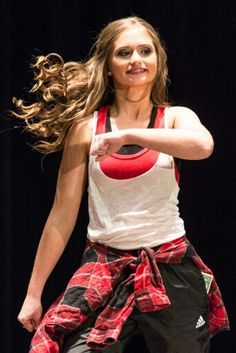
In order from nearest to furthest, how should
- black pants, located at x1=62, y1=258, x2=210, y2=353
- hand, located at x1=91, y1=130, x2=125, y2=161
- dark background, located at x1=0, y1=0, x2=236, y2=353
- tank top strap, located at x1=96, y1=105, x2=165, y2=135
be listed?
hand, located at x1=91, y1=130, x2=125, y2=161 < black pants, located at x1=62, y1=258, x2=210, y2=353 < tank top strap, located at x1=96, y1=105, x2=165, y2=135 < dark background, located at x1=0, y1=0, x2=236, y2=353

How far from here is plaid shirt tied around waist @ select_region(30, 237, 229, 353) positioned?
2.01m

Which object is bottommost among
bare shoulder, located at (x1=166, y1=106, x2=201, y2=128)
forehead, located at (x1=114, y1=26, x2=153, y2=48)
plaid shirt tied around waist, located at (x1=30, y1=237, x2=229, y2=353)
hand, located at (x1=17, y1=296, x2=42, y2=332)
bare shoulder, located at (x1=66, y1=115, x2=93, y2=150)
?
hand, located at (x1=17, y1=296, x2=42, y2=332)

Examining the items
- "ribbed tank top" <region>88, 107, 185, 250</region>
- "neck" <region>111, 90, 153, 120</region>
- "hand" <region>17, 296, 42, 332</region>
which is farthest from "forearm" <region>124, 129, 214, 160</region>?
"hand" <region>17, 296, 42, 332</region>

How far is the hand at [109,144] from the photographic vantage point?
6.32 ft

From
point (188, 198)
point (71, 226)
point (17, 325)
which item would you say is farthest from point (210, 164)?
point (17, 325)

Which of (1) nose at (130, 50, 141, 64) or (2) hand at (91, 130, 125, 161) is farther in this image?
(1) nose at (130, 50, 141, 64)

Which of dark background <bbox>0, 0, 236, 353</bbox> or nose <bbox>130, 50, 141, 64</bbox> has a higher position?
nose <bbox>130, 50, 141, 64</bbox>

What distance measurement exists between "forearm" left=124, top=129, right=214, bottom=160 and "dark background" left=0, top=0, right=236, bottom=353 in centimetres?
59

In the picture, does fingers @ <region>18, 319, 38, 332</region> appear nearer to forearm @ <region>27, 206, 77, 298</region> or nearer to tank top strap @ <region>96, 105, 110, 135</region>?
forearm @ <region>27, 206, 77, 298</region>

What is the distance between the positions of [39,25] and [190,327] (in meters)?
1.10

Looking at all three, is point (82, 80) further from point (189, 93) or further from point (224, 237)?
point (224, 237)

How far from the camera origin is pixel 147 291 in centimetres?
201

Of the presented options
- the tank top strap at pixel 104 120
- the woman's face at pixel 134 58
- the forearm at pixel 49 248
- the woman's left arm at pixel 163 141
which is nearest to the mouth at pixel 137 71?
the woman's face at pixel 134 58

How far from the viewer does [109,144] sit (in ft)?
6.34
